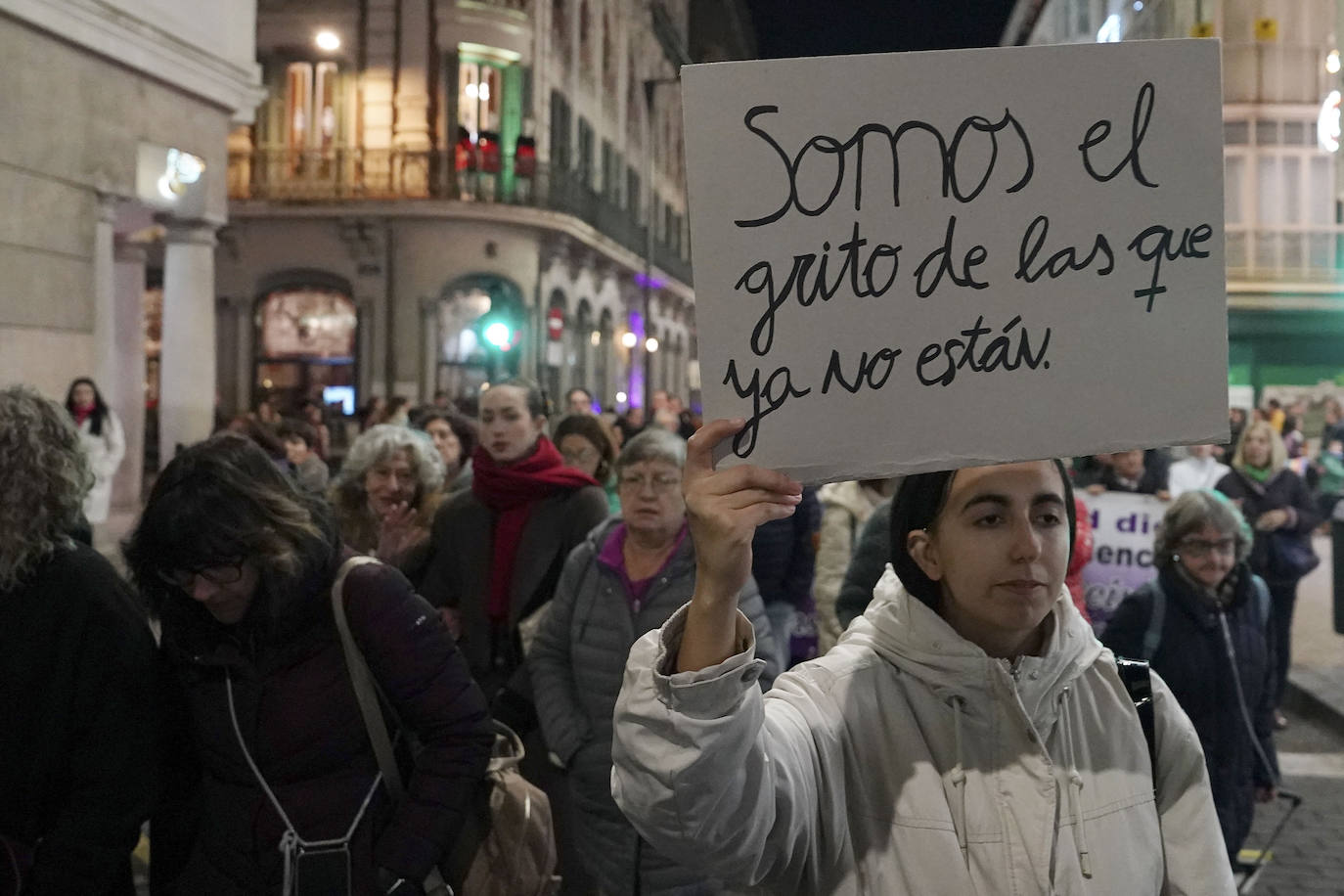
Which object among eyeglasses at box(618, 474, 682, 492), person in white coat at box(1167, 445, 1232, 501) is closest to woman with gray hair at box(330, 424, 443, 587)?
eyeglasses at box(618, 474, 682, 492)

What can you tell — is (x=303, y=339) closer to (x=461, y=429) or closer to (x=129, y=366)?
(x=129, y=366)

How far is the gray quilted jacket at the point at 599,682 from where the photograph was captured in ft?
11.8

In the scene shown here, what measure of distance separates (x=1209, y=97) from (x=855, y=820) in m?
1.25

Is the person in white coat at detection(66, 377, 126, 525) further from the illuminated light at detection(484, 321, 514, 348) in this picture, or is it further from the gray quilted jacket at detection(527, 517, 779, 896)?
the illuminated light at detection(484, 321, 514, 348)

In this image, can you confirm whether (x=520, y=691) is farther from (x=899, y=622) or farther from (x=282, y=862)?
(x=899, y=622)

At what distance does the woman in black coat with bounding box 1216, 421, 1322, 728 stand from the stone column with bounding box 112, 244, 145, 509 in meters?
11.0

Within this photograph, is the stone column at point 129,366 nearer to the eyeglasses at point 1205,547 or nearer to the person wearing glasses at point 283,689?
the person wearing glasses at point 283,689

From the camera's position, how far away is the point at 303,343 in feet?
77.9

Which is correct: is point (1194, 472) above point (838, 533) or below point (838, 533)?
above

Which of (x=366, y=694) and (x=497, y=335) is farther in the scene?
(x=497, y=335)

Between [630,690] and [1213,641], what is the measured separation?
3191mm

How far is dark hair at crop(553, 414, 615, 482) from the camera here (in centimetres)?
653

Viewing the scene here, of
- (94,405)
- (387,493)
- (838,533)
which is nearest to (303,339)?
(94,405)

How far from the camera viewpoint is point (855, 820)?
1861 millimetres
